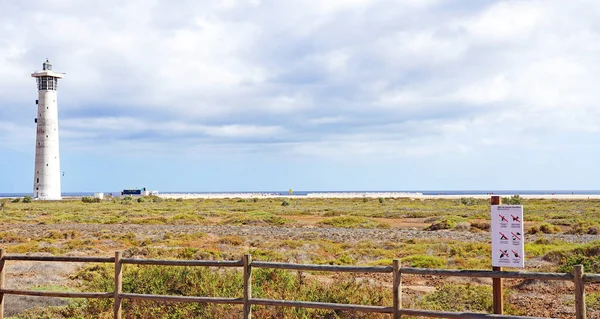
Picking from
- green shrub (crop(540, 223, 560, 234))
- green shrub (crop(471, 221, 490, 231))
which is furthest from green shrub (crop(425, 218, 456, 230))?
green shrub (crop(540, 223, 560, 234))

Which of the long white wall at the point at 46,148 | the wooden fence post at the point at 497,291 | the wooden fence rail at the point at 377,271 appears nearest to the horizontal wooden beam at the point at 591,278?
the wooden fence rail at the point at 377,271

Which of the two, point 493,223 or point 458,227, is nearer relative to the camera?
point 493,223

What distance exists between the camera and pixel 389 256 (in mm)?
24453

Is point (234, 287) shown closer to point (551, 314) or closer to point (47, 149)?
point (551, 314)

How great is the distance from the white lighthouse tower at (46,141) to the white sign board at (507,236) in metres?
79.8

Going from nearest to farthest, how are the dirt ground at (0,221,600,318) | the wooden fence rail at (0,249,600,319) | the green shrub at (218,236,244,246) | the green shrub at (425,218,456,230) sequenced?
the wooden fence rail at (0,249,600,319) → the dirt ground at (0,221,600,318) → the green shrub at (218,236,244,246) → the green shrub at (425,218,456,230)

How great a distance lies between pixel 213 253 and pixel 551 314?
13792 mm

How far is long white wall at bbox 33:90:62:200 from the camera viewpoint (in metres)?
79.3

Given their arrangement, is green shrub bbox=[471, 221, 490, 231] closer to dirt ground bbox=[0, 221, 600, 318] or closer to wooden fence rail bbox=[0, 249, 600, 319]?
dirt ground bbox=[0, 221, 600, 318]

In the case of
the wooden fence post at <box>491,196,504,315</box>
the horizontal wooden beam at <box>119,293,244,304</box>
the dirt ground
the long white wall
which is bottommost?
the dirt ground

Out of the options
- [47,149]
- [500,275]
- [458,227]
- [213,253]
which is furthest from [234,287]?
[47,149]

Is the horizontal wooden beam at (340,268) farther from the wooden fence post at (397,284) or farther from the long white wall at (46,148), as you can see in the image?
the long white wall at (46,148)

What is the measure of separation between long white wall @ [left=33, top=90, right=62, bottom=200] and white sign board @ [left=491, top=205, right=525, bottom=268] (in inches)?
3142

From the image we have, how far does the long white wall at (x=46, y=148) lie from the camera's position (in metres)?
79.3
